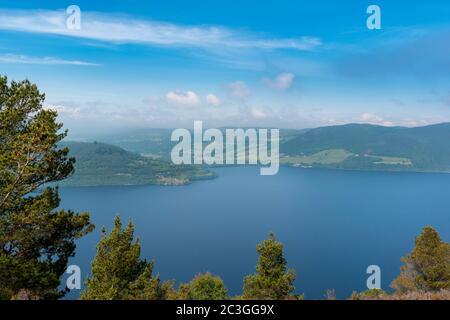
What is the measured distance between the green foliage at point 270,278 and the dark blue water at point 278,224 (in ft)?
170

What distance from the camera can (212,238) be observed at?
100625 millimetres

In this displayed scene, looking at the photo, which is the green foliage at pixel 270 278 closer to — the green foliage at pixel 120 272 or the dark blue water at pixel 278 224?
the green foliage at pixel 120 272

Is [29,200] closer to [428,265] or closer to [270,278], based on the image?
[270,278]

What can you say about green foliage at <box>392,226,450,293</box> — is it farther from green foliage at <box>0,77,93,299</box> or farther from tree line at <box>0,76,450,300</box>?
green foliage at <box>0,77,93,299</box>

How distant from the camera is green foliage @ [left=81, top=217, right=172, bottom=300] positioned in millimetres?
13977

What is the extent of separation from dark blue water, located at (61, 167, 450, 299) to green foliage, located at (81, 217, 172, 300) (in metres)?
57.4

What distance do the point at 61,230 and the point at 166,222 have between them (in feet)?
339

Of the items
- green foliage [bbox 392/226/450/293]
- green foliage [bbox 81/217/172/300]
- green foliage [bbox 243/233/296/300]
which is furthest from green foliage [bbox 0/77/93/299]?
green foliage [bbox 392/226/450/293]

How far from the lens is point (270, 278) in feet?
61.5

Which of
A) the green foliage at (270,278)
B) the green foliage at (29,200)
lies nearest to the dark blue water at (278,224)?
the green foliage at (270,278)

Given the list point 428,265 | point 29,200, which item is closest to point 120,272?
point 29,200
